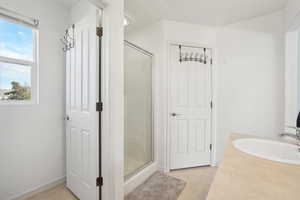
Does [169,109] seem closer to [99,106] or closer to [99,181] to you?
[99,106]

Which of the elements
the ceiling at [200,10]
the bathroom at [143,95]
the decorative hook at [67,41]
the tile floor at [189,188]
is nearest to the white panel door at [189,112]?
the bathroom at [143,95]

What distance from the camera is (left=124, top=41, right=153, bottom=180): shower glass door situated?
193 centimetres

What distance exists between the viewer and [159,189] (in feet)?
6.02

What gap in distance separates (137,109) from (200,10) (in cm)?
169

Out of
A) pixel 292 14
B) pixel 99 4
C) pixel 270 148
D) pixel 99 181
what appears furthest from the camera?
pixel 292 14

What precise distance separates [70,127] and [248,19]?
3.02m

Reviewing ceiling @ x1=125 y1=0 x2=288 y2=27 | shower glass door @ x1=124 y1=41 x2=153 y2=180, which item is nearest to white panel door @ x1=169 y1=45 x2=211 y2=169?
shower glass door @ x1=124 y1=41 x2=153 y2=180

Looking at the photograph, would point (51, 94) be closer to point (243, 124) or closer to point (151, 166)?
point (151, 166)

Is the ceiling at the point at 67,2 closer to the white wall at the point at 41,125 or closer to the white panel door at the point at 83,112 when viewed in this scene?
the white wall at the point at 41,125

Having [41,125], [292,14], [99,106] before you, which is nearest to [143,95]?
[99,106]

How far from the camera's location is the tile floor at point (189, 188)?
169cm

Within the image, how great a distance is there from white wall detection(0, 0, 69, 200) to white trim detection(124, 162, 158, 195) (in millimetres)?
967

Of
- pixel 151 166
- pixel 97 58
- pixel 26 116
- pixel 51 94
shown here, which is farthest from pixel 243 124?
pixel 26 116

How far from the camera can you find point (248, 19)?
225 centimetres
